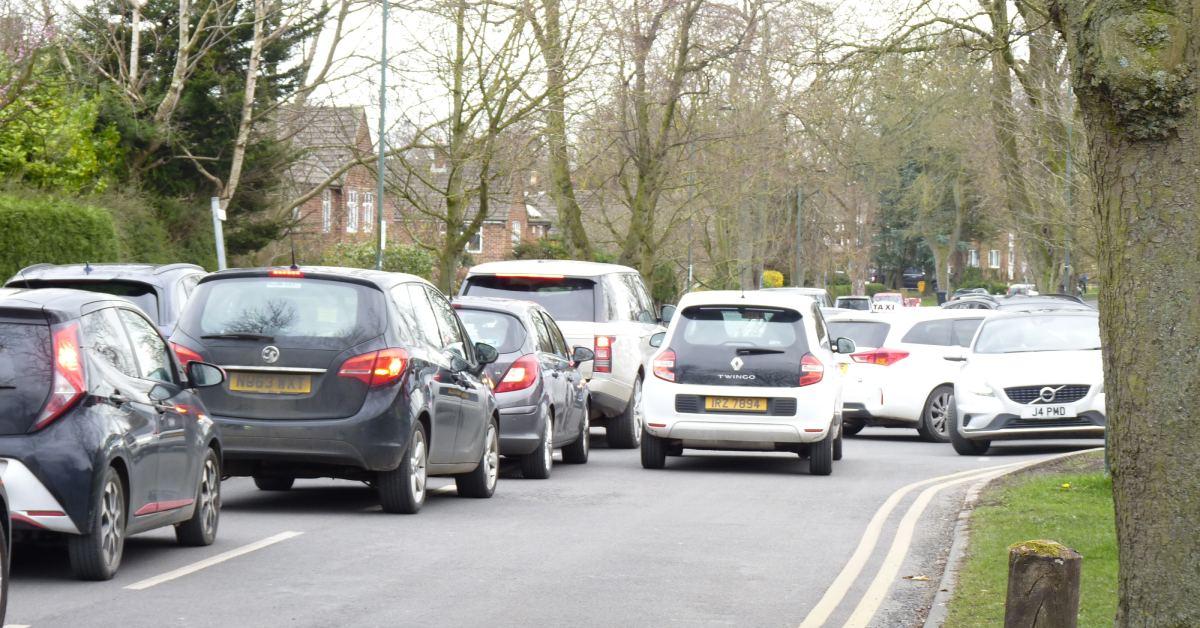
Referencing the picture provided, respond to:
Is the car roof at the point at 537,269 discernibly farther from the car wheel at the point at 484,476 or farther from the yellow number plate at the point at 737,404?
the car wheel at the point at 484,476

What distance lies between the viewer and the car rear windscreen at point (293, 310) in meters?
11.8

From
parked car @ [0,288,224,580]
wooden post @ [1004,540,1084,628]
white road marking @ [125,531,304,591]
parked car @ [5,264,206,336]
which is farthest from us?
parked car @ [5,264,206,336]

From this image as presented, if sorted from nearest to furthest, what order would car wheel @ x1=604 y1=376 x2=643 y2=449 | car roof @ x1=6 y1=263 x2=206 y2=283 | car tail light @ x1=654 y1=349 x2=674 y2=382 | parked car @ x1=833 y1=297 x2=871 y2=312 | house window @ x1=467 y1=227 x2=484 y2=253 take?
car roof @ x1=6 y1=263 x2=206 y2=283 < car tail light @ x1=654 y1=349 x2=674 y2=382 < car wheel @ x1=604 y1=376 x2=643 y2=449 < parked car @ x1=833 y1=297 x2=871 y2=312 < house window @ x1=467 y1=227 x2=484 y2=253

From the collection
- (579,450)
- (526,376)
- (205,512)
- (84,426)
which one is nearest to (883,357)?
(579,450)

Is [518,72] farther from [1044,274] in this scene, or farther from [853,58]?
[1044,274]

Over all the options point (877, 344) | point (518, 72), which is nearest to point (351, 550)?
point (877, 344)

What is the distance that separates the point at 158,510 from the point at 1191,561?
18.8 feet

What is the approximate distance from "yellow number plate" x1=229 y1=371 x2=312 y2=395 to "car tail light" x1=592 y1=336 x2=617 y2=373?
24.5 ft

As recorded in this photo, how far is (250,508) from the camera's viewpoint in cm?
1271

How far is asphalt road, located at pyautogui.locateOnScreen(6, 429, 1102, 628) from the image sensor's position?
8203mm

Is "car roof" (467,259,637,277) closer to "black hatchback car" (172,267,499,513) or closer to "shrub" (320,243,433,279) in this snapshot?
"black hatchback car" (172,267,499,513)

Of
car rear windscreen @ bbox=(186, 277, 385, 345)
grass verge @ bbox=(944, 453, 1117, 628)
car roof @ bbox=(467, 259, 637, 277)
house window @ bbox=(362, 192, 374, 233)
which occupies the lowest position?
grass verge @ bbox=(944, 453, 1117, 628)

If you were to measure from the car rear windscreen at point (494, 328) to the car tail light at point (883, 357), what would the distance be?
835 cm

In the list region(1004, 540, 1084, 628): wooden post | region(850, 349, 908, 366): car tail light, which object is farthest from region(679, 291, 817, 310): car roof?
region(1004, 540, 1084, 628): wooden post
